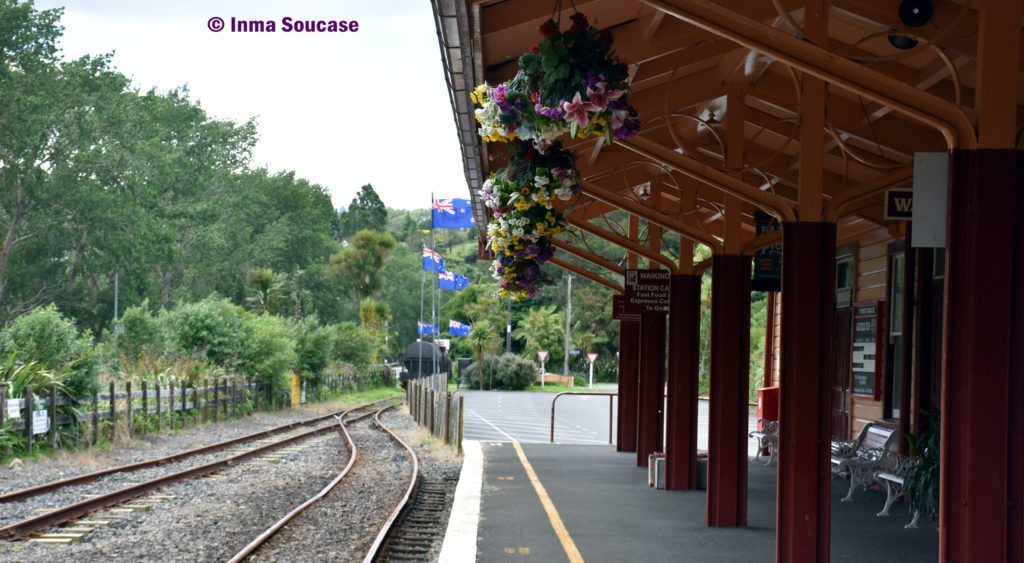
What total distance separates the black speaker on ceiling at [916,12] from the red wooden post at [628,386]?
12057mm

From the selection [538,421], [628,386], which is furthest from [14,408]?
[538,421]

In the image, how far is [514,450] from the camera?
19453 mm

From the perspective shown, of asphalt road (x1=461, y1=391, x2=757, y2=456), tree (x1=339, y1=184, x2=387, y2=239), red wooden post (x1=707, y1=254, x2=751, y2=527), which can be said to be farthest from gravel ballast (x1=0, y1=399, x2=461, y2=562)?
tree (x1=339, y1=184, x2=387, y2=239)

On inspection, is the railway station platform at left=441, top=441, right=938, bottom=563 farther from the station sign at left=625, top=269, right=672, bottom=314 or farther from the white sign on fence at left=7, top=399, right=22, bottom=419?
the white sign on fence at left=7, top=399, right=22, bottom=419

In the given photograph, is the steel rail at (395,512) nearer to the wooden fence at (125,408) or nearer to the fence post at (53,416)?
the wooden fence at (125,408)

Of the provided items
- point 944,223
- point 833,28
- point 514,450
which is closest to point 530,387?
point 514,450

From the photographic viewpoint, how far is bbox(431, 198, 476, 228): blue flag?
117 ft

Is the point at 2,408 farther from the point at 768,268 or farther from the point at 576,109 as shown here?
the point at 576,109

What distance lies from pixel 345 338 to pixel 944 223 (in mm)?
48659

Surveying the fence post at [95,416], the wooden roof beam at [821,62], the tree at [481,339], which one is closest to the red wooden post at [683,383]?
the wooden roof beam at [821,62]

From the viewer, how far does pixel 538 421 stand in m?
34.6

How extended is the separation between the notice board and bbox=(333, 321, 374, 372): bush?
1534 inches

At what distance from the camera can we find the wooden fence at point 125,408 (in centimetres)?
1783

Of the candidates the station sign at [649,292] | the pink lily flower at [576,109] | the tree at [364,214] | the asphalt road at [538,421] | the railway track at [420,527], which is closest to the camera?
the pink lily flower at [576,109]
